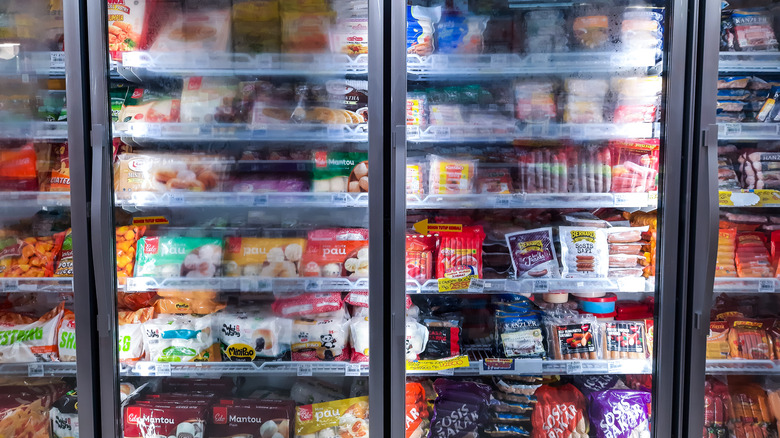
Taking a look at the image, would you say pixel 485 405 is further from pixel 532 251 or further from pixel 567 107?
pixel 567 107

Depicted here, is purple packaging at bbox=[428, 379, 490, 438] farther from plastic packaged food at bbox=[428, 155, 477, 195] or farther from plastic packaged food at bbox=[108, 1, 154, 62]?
plastic packaged food at bbox=[108, 1, 154, 62]

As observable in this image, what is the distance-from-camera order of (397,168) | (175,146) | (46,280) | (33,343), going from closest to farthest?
1. (397,168)
2. (46,280)
3. (33,343)
4. (175,146)

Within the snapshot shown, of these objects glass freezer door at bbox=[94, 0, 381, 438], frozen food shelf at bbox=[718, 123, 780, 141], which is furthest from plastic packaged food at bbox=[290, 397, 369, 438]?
frozen food shelf at bbox=[718, 123, 780, 141]

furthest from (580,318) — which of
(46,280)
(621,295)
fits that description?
(46,280)

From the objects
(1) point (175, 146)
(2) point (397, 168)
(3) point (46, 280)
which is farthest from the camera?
(1) point (175, 146)

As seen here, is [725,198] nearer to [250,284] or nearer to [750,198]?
[750,198]

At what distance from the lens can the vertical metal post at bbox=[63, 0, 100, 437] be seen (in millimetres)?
1702

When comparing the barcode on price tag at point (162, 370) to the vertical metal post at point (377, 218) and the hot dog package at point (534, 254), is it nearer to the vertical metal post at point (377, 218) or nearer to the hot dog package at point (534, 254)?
the vertical metal post at point (377, 218)

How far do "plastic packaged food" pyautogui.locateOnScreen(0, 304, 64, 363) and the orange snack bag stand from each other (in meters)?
0.32

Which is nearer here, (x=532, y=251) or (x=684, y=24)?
(x=684, y=24)

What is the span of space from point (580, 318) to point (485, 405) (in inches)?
20.7

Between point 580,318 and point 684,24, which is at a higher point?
point 684,24

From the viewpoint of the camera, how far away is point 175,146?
2.11 metres

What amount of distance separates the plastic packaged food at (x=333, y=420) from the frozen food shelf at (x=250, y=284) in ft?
1.70
